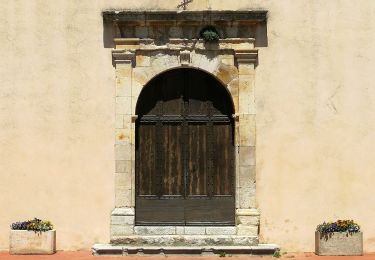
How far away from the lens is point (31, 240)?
30.8 feet

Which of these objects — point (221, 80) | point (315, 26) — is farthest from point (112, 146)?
point (315, 26)

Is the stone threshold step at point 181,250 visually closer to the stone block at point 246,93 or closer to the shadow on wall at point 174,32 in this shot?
the stone block at point 246,93

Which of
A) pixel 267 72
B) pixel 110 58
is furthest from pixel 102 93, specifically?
pixel 267 72

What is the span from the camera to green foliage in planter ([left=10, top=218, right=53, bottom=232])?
9.43 metres

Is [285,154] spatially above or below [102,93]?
below

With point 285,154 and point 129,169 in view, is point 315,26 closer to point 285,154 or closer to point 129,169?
point 285,154

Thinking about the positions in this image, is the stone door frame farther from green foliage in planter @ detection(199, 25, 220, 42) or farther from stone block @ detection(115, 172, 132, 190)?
green foliage in planter @ detection(199, 25, 220, 42)

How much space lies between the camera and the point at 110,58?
384 inches

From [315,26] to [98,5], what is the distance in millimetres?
3679

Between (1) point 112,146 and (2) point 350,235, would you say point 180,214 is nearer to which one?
(1) point 112,146

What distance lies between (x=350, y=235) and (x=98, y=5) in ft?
18.5

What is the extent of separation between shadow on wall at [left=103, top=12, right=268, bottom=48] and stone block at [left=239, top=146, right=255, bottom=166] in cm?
176

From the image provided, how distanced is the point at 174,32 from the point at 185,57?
0.47 meters

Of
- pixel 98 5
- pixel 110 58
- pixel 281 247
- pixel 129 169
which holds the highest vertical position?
pixel 98 5
